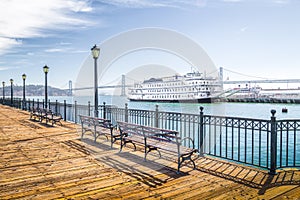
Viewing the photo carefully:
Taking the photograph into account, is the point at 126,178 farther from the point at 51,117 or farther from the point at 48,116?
the point at 48,116

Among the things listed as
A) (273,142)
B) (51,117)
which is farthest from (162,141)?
(51,117)

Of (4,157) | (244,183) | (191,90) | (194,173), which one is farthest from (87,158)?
(191,90)

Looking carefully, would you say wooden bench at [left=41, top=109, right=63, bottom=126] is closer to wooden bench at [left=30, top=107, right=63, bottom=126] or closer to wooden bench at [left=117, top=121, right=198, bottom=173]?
wooden bench at [left=30, top=107, right=63, bottom=126]

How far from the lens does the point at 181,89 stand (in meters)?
67.4

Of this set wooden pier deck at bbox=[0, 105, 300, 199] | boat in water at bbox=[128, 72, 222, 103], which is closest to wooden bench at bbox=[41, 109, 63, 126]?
wooden pier deck at bbox=[0, 105, 300, 199]

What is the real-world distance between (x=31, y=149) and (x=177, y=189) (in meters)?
5.29

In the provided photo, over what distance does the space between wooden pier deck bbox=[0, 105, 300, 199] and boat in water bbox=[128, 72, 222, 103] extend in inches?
2320

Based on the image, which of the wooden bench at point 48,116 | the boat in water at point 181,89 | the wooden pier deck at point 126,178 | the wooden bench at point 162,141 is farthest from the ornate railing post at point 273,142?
the boat in water at point 181,89

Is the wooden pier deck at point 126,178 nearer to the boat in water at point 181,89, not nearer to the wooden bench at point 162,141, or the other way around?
the wooden bench at point 162,141

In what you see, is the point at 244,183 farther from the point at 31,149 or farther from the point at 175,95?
the point at 175,95

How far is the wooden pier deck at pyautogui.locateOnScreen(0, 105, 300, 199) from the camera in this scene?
430 cm

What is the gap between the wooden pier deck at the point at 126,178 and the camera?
4297 millimetres

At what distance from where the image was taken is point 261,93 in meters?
116

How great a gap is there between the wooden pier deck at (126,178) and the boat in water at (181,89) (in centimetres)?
5892
